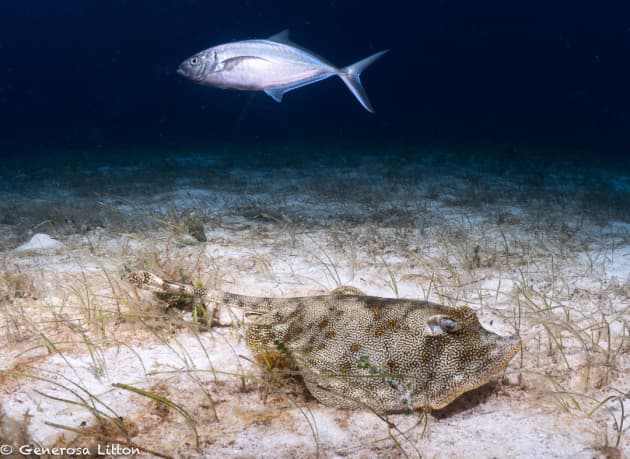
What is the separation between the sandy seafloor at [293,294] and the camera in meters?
2.06

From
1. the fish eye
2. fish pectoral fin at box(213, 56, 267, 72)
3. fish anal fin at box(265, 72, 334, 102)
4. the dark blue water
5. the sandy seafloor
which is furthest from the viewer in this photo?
the dark blue water

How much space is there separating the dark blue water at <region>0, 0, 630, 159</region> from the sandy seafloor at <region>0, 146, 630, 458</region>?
5832 centimetres

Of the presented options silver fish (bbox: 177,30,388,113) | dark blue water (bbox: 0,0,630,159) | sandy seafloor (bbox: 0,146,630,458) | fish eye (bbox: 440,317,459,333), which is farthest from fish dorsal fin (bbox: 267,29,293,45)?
dark blue water (bbox: 0,0,630,159)

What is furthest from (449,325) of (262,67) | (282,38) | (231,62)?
(282,38)

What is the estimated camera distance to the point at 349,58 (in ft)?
248

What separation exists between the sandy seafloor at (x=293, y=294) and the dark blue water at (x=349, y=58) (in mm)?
58323

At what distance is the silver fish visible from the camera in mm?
4559

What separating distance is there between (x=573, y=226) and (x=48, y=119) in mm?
87336

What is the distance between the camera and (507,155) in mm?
16891

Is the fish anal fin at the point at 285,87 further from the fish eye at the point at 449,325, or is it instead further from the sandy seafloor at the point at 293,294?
the fish eye at the point at 449,325

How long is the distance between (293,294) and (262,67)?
2.55 m

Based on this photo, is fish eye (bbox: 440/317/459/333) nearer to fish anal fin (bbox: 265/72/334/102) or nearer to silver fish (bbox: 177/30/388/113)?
silver fish (bbox: 177/30/388/113)

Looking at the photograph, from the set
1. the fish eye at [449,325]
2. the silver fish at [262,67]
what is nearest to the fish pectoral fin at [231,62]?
the silver fish at [262,67]

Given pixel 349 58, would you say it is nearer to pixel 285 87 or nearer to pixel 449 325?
pixel 285 87
